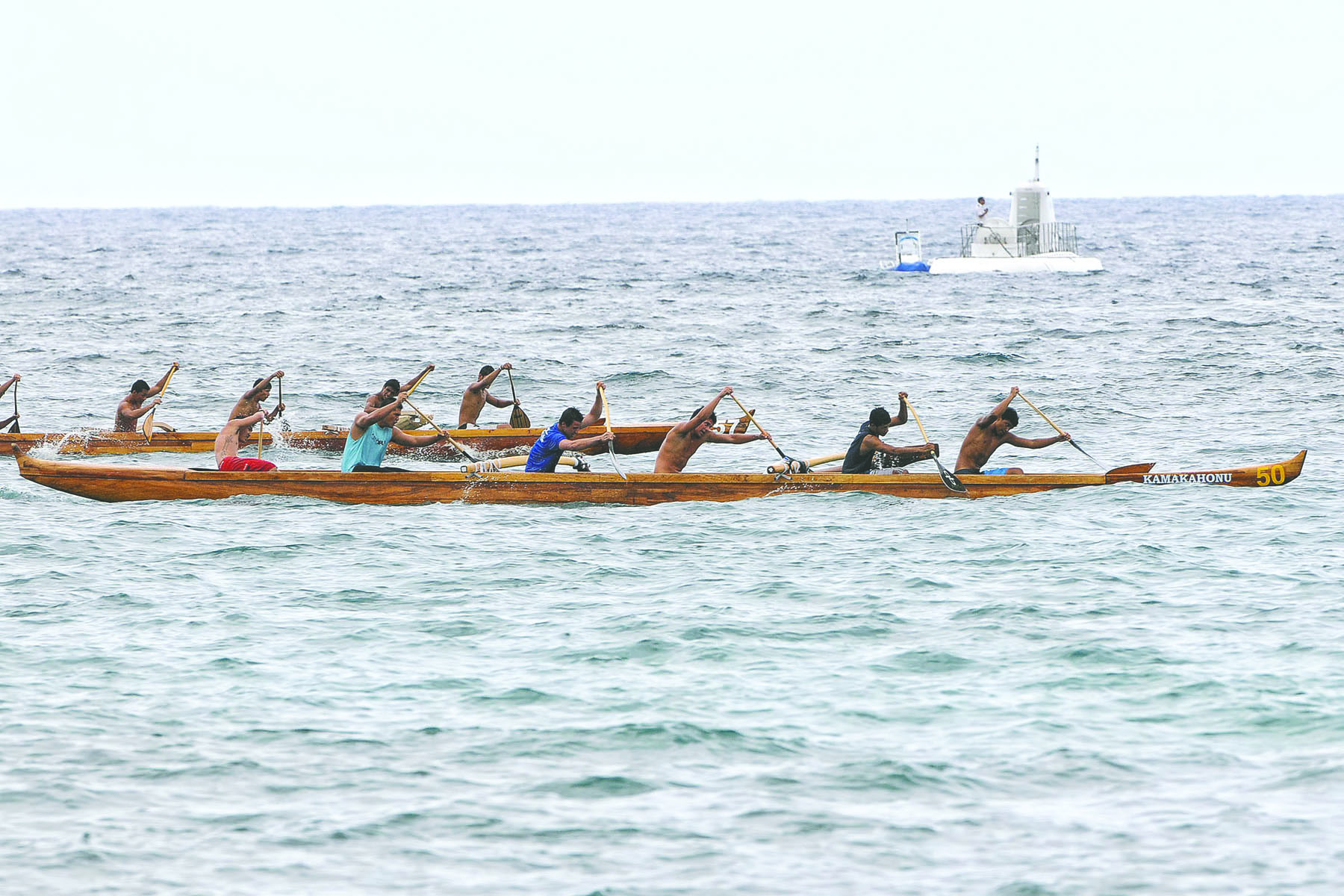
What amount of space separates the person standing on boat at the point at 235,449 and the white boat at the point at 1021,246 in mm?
48077

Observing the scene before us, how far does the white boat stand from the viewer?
6312cm

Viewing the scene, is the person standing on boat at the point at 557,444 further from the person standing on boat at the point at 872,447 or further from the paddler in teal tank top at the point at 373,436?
the person standing on boat at the point at 872,447

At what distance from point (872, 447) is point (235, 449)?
788cm

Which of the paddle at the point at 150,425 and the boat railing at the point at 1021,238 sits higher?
the boat railing at the point at 1021,238

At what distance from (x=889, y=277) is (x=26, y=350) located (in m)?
38.7

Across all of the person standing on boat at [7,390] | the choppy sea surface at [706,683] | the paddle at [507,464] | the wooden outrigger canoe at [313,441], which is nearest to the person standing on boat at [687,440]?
the choppy sea surface at [706,683]

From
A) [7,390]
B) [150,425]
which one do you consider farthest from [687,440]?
[7,390]

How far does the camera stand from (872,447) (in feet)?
56.9

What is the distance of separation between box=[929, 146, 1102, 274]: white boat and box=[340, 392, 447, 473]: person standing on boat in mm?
47834

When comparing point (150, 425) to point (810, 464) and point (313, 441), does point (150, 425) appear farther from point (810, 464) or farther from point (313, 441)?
point (810, 464)

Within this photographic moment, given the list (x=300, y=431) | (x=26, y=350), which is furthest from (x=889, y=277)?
(x=300, y=431)

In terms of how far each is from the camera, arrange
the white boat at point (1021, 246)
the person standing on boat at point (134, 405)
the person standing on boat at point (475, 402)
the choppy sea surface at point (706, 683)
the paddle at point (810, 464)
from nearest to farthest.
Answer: the choppy sea surface at point (706, 683), the paddle at point (810, 464), the person standing on boat at point (134, 405), the person standing on boat at point (475, 402), the white boat at point (1021, 246)

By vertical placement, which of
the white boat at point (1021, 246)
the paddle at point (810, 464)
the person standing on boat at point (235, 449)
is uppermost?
the white boat at point (1021, 246)

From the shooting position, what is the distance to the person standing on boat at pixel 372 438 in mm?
17969
